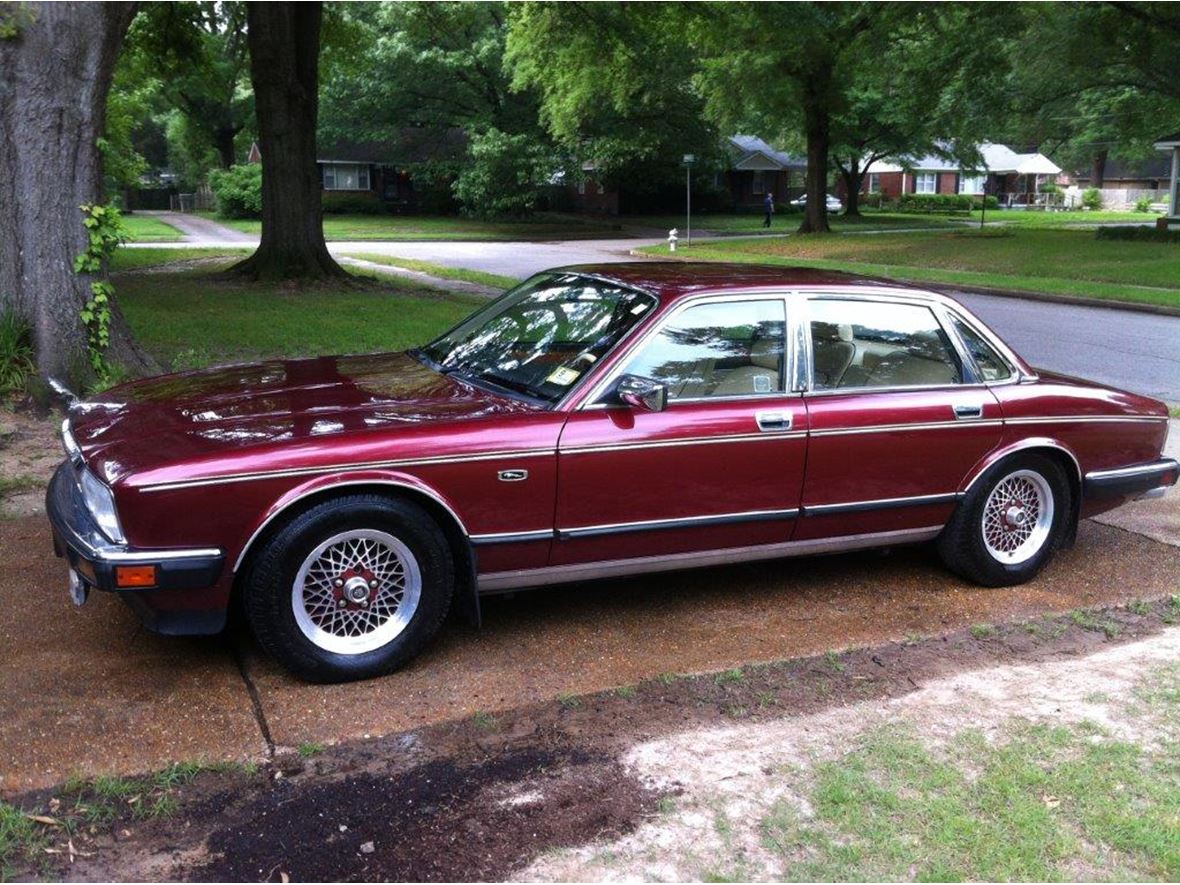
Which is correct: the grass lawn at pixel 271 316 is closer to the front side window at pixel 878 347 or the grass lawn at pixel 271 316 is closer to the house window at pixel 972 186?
the front side window at pixel 878 347

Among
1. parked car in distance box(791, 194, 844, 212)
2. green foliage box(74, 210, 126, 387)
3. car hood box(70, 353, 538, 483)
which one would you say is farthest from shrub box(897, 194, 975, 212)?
car hood box(70, 353, 538, 483)

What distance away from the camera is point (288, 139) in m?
17.3

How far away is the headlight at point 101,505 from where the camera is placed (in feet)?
12.7

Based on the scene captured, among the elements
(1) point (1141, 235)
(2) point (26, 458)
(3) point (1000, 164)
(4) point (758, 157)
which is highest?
(3) point (1000, 164)

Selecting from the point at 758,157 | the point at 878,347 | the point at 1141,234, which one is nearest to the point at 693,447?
the point at 878,347

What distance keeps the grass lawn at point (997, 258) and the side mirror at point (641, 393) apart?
54.5 ft

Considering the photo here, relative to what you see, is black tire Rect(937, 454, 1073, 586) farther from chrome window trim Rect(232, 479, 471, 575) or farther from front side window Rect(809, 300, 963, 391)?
chrome window trim Rect(232, 479, 471, 575)

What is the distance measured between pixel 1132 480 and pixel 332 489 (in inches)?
158

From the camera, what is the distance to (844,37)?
30.8 meters

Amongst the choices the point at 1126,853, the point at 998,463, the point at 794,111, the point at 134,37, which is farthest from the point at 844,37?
the point at 1126,853

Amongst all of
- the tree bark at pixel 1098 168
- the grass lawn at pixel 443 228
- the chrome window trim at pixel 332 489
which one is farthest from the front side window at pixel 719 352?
the tree bark at pixel 1098 168

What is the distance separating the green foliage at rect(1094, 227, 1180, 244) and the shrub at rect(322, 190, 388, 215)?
34554 millimetres

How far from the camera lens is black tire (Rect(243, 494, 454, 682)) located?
13.0 feet

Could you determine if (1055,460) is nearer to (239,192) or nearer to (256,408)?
(256,408)
